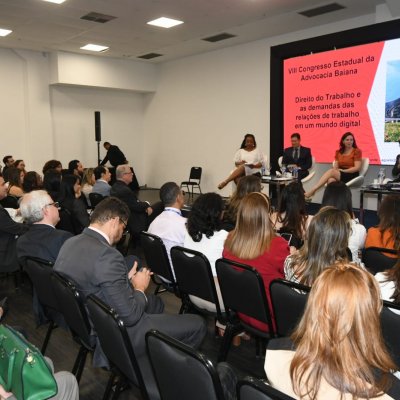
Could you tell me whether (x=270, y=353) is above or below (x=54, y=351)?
above

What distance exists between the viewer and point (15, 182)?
566 cm

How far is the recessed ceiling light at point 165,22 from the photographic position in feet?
25.8

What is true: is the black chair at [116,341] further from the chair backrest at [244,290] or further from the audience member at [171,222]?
the audience member at [171,222]

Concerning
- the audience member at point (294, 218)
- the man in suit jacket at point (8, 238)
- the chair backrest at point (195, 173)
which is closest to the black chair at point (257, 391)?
the audience member at point (294, 218)

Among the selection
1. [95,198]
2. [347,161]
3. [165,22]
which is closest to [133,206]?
[95,198]

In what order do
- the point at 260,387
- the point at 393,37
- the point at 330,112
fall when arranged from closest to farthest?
the point at 260,387 → the point at 393,37 → the point at 330,112

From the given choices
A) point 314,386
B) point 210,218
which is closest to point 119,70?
point 210,218

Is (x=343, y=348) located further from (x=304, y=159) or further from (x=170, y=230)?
(x=304, y=159)

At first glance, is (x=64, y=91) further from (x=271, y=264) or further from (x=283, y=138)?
(x=271, y=264)

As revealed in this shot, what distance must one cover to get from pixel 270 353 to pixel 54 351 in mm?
2232

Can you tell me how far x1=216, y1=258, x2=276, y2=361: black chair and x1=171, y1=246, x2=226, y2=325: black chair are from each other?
3.7 inches

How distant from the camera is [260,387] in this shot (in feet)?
3.46

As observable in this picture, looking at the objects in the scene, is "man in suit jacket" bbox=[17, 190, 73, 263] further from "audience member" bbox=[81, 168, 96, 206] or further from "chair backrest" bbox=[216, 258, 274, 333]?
"audience member" bbox=[81, 168, 96, 206]

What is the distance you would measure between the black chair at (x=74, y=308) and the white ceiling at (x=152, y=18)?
19.3 ft
